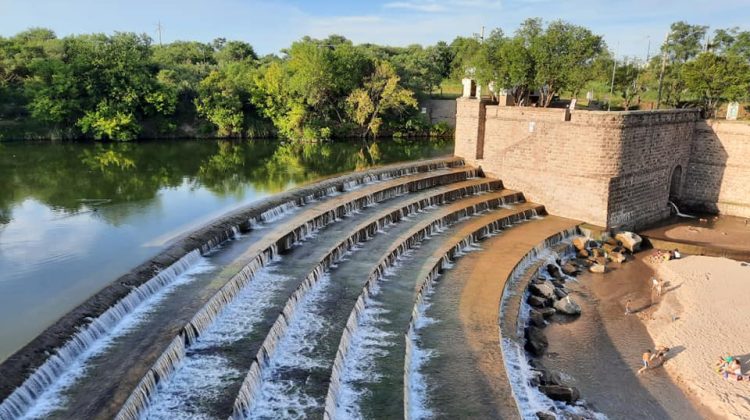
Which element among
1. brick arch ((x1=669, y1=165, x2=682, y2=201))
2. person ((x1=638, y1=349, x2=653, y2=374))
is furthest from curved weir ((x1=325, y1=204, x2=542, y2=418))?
brick arch ((x1=669, y1=165, x2=682, y2=201))

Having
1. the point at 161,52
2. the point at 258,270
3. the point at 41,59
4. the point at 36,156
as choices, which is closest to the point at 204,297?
the point at 258,270

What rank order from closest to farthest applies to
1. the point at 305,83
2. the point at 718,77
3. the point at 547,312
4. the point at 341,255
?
the point at 547,312 → the point at 341,255 → the point at 718,77 → the point at 305,83

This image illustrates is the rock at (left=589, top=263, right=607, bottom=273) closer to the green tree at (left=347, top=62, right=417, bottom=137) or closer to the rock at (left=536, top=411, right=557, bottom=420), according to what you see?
the rock at (left=536, top=411, right=557, bottom=420)

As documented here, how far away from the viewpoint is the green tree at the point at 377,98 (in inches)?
1500

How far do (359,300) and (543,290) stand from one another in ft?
16.4

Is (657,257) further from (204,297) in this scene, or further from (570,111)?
(204,297)

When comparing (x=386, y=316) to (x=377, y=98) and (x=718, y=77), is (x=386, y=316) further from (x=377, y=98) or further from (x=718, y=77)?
(x=377, y=98)

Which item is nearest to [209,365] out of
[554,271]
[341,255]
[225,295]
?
[225,295]

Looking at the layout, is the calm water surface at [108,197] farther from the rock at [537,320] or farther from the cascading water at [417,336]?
the rock at [537,320]

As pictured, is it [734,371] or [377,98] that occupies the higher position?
[377,98]

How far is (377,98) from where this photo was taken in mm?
39594

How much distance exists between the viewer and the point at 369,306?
1064 centimetres

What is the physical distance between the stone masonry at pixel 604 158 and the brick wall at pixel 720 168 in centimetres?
3

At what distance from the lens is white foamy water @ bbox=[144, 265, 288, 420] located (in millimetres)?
7117
